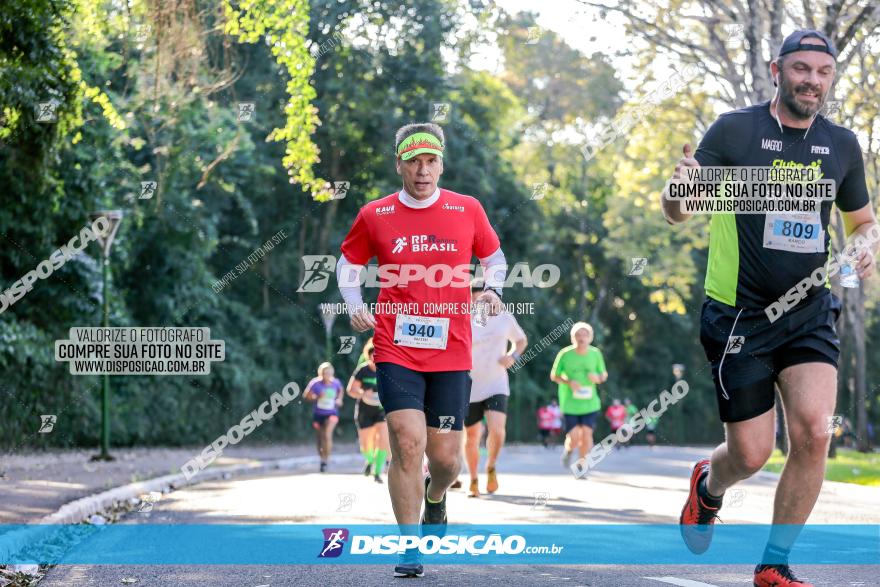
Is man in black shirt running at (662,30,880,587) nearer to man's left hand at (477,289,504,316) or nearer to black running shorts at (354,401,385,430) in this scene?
man's left hand at (477,289,504,316)

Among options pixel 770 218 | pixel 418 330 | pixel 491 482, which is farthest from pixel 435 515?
pixel 491 482

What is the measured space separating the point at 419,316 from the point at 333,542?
2658 mm

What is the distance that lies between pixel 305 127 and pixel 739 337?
10791 millimetres

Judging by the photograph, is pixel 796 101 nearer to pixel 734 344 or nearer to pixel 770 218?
pixel 770 218

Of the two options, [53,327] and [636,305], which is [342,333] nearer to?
[53,327]

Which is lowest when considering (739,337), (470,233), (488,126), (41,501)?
(41,501)

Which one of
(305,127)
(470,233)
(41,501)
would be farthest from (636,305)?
(470,233)

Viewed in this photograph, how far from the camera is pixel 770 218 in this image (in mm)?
6191

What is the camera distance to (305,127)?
16328 millimetres

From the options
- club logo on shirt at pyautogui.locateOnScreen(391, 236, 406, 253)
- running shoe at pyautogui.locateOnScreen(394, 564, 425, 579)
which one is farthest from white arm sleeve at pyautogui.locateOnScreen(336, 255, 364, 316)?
running shoe at pyautogui.locateOnScreen(394, 564, 425, 579)

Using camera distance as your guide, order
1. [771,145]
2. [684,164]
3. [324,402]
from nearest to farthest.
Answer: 1. [684,164]
2. [771,145]
3. [324,402]

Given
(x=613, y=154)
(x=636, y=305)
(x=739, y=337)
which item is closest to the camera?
(x=739, y=337)

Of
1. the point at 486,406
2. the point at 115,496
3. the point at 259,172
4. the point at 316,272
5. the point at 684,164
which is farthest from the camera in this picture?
the point at 316,272

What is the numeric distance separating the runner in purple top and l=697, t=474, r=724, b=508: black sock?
1384 cm
